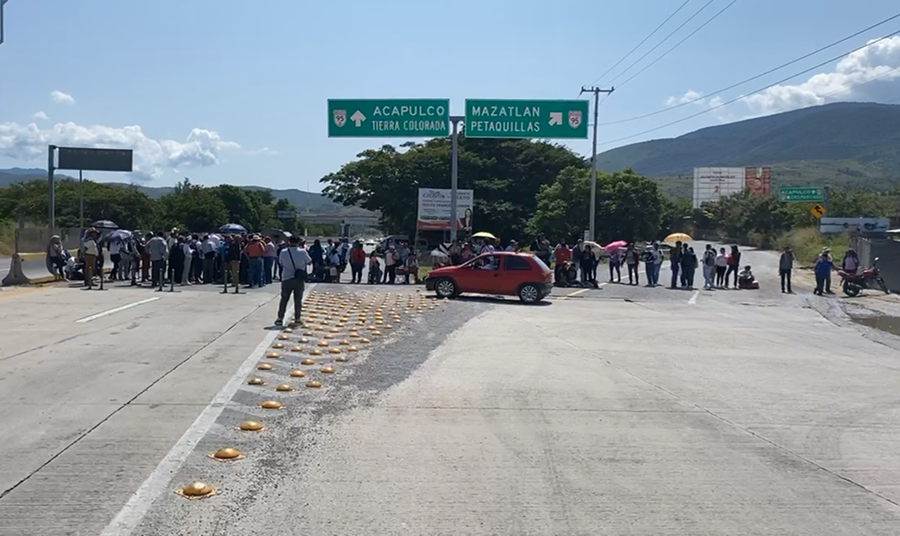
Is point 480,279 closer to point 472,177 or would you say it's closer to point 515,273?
point 515,273

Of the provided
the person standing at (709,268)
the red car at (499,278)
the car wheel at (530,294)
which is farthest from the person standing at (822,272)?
the car wheel at (530,294)

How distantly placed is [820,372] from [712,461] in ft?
19.9

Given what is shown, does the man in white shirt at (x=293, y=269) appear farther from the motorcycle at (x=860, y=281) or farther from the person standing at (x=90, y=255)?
the motorcycle at (x=860, y=281)

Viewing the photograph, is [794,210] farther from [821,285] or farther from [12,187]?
[12,187]

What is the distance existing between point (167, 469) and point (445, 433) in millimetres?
2586

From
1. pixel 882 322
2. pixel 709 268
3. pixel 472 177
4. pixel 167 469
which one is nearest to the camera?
pixel 167 469

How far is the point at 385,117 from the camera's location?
31312mm

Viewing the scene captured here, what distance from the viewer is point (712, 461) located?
294 inches

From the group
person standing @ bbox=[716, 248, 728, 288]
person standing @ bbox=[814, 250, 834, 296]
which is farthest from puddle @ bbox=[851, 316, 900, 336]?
person standing @ bbox=[716, 248, 728, 288]

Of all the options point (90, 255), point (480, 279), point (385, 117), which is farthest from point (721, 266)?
point (90, 255)

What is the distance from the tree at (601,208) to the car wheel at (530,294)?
35.9m

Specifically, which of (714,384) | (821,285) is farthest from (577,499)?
(821,285)

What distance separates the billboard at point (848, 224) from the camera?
46.7m

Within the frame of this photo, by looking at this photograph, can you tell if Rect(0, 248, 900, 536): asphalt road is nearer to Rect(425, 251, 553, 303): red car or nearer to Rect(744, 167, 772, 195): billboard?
Rect(425, 251, 553, 303): red car
